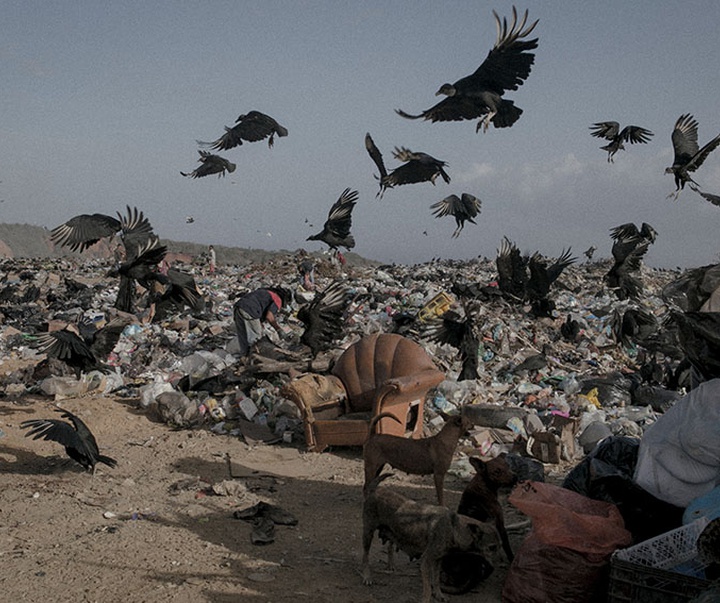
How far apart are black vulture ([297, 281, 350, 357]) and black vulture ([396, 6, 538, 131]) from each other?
90.9 inches

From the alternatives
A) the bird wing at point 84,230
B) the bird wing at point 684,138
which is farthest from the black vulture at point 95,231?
the bird wing at point 684,138

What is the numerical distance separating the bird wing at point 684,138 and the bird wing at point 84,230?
8651mm

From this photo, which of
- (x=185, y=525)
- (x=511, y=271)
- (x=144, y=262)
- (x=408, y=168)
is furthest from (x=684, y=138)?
(x=185, y=525)

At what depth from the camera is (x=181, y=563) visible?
12.3 ft

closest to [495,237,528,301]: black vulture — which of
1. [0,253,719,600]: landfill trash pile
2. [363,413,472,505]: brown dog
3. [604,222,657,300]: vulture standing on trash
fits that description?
[0,253,719,600]: landfill trash pile

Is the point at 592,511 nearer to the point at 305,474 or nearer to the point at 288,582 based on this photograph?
the point at 288,582

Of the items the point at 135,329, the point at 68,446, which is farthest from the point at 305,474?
the point at 135,329

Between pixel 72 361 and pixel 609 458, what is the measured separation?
20.3 ft

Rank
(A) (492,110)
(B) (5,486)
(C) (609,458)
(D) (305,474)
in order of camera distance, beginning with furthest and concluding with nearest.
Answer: (A) (492,110) → (D) (305,474) → (B) (5,486) → (C) (609,458)

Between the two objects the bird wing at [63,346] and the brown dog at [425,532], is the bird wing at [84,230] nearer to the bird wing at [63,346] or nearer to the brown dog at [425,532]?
the bird wing at [63,346]

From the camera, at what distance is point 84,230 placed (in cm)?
876

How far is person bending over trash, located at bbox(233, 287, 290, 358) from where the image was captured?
8.56m

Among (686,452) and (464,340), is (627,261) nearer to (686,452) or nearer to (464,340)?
(464,340)

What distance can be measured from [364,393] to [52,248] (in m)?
45.6
